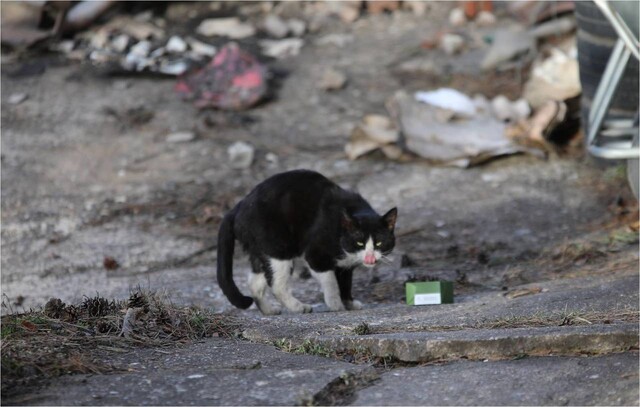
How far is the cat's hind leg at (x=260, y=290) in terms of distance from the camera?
5406mm

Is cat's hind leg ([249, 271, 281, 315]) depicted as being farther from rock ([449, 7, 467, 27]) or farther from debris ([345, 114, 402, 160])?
rock ([449, 7, 467, 27])

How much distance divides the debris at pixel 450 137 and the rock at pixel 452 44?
1390mm

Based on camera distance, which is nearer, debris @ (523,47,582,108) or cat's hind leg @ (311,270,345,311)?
cat's hind leg @ (311,270,345,311)

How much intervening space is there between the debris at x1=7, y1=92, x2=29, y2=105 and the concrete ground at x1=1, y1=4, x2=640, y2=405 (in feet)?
0.22

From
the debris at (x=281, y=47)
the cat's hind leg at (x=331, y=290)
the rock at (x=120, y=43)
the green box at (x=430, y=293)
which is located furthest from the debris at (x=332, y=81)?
the green box at (x=430, y=293)

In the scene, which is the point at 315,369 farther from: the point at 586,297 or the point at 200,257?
the point at 200,257

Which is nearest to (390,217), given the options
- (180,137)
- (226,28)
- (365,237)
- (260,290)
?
(365,237)

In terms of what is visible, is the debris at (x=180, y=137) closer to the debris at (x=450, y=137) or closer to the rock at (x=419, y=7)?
the debris at (x=450, y=137)

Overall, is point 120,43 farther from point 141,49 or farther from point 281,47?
point 281,47

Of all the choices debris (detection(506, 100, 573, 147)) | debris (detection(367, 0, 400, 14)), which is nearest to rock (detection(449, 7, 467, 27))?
debris (detection(367, 0, 400, 14))

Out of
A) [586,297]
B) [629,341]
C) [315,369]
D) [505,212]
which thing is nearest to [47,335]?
[315,369]

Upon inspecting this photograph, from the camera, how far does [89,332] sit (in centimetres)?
353

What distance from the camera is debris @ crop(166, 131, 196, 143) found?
8.23 meters

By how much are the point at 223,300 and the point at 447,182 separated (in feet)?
7.96
